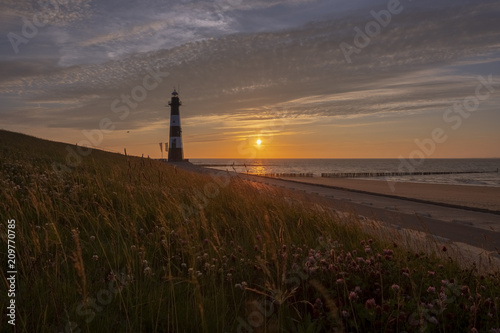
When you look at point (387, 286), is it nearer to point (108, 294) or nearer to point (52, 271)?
point (108, 294)

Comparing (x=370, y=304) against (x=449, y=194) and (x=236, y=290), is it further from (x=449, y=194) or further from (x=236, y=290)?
(x=449, y=194)

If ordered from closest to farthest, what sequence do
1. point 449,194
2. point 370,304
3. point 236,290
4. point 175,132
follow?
point 370,304, point 236,290, point 449,194, point 175,132

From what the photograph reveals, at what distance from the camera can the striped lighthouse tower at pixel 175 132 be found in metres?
65.9

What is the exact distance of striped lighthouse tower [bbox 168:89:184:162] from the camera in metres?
65.9

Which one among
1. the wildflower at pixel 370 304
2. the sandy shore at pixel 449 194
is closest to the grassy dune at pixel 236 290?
the wildflower at pixel 370 304

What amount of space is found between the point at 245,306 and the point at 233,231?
254 centimetres

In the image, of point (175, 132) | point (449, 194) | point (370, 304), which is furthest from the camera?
point (175, 132)

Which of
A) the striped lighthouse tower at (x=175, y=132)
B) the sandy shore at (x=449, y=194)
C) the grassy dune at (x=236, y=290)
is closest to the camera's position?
the grassy dune at (x=236, y=290)

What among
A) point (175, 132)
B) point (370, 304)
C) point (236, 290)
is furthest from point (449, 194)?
point (175, 132)

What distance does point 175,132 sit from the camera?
66.9 metres

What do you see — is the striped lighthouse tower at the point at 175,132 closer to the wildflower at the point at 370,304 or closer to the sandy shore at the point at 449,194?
the sandy shore at the point at 449,194

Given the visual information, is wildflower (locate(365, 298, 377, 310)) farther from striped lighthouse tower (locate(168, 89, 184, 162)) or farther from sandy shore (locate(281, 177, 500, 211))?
striped lighthouse tower (locate(168, 89, 184, 162))

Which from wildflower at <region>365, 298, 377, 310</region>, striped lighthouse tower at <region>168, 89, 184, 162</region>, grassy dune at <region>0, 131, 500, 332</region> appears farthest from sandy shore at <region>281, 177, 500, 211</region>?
striped lighthouse tower at <region>168, 89, 184, 162</region>

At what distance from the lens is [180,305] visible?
3.56 meters
